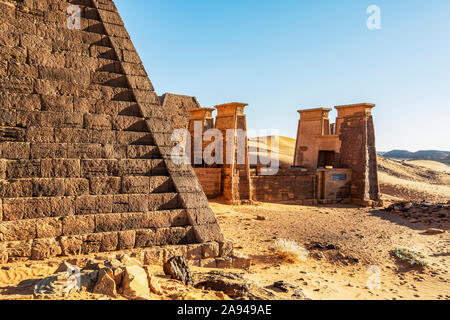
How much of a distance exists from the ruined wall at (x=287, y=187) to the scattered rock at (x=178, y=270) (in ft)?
37.6

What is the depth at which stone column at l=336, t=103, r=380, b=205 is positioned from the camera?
59.5 ft

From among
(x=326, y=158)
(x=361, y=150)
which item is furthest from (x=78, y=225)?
(x=326, y=158)

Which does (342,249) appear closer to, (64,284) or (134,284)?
(134,284)

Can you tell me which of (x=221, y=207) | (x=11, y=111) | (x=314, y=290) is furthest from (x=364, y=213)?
(x=11, y=111)

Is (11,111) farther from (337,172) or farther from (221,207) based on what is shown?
(337,172)

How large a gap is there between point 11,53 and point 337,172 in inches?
649

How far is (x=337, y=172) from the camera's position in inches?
729

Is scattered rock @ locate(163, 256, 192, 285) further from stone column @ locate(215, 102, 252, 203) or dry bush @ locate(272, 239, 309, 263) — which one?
stone column @ locate(215, 102, 252, 203)

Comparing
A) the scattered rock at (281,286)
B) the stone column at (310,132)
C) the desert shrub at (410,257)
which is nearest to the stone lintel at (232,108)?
the stone column at (310,132)

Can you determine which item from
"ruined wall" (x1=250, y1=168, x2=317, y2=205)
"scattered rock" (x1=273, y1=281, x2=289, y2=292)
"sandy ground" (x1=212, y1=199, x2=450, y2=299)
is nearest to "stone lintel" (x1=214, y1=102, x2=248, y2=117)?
"ruined wall" (x1=250, y1=168, x2=317, y2=205)

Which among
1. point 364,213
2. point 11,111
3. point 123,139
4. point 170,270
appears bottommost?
point 364,213

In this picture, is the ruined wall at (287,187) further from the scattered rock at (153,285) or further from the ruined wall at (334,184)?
the scattered rock at (153,285)

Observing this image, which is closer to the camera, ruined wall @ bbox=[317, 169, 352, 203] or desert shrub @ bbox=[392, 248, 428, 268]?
desert shrub @ bbox=[392, 248, 428, 268]

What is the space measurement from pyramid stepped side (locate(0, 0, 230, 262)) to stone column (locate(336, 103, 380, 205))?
14.4m
